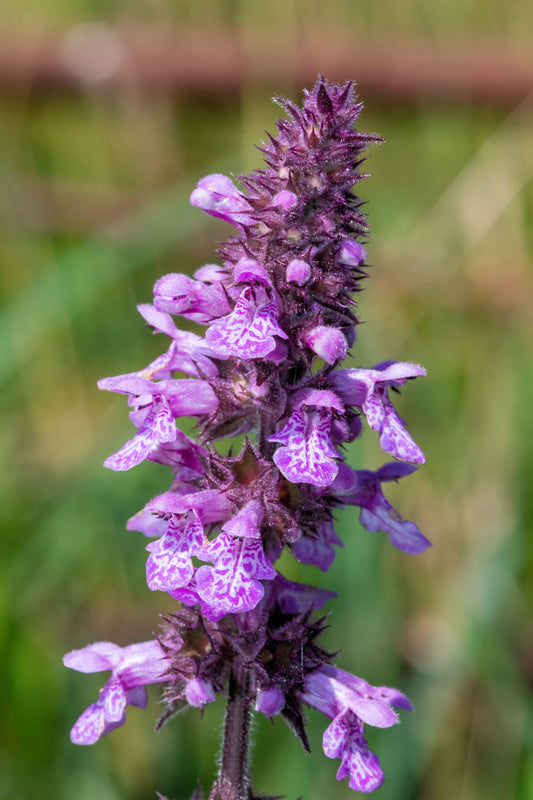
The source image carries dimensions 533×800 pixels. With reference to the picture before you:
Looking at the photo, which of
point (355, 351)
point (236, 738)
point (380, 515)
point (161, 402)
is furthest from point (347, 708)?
point (355, 351)

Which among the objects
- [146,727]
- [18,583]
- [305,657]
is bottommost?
[146,727]

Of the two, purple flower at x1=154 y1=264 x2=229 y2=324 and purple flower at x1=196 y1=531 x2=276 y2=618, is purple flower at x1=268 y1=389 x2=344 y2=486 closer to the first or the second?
purple flower at x1=196 y1=531 x2=276 y2=618

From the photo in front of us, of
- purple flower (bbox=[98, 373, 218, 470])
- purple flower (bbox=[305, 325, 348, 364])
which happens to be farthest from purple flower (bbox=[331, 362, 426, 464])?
purple flower (bbox=[98, 373, 218, 470])

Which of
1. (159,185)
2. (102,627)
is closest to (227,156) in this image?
(159,185)

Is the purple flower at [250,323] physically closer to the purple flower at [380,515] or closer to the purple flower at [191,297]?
the purple flower at [191,297]

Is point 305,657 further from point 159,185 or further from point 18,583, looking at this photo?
point 159,185

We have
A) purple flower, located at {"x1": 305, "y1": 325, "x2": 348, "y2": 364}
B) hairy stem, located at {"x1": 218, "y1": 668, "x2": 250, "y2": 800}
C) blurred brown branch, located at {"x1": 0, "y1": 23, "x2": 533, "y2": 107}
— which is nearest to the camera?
purple flower, located at {"x1": 305, "y1": 325, "x2": 348, "y2": 364}
